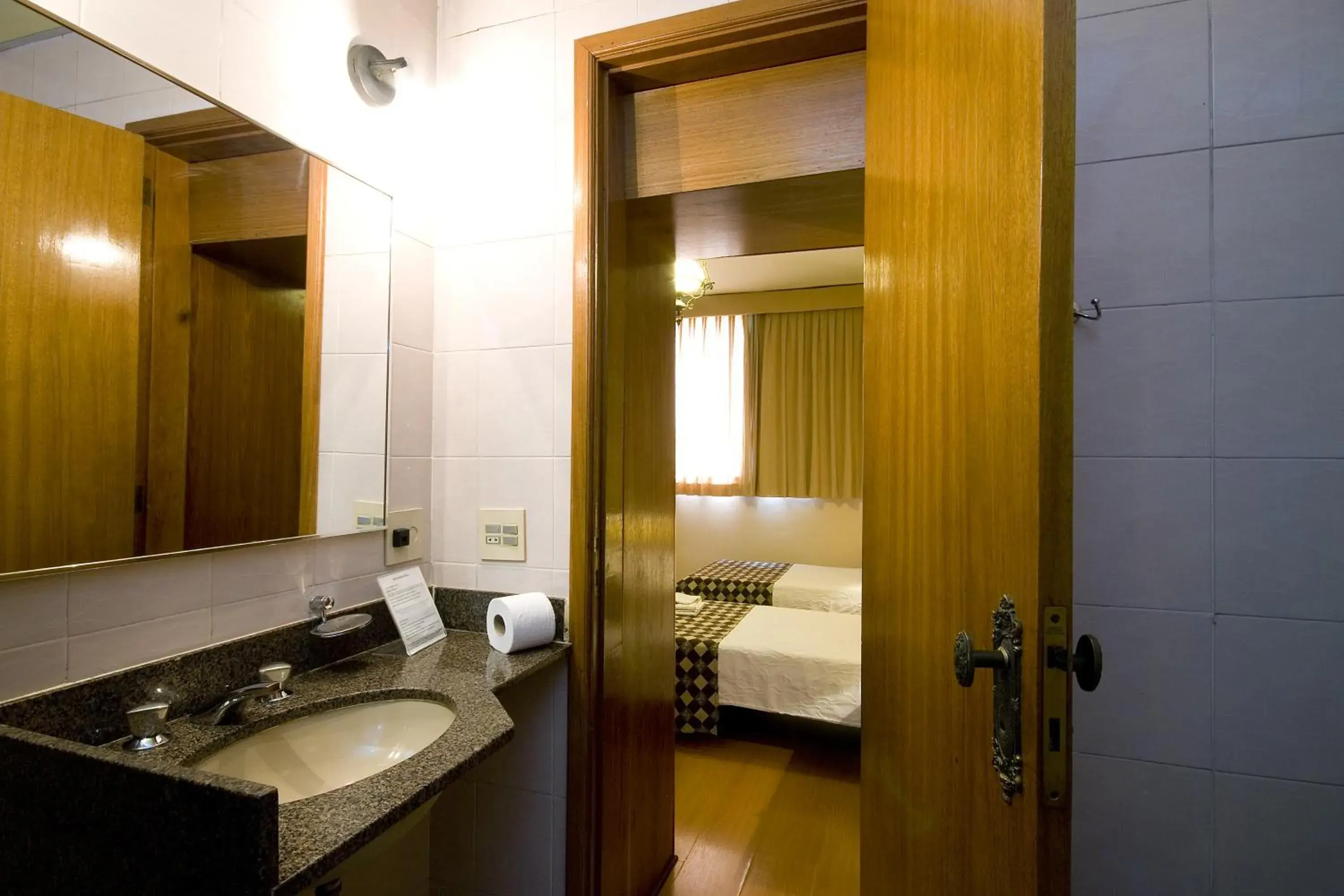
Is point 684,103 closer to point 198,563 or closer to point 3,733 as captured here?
point 198,563

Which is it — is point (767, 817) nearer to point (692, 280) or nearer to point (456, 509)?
point (456, 509)

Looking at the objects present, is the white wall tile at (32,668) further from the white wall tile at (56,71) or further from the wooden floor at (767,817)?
the wooden floor at (767,817)

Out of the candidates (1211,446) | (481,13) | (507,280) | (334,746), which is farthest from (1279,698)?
(481,13)

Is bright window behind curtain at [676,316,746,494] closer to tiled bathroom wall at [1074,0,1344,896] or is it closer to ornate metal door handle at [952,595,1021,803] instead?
tiled bathroom wall at [1074,0,1344,896]

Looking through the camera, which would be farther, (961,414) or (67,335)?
(67,335)

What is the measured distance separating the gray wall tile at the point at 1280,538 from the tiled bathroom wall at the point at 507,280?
122cm

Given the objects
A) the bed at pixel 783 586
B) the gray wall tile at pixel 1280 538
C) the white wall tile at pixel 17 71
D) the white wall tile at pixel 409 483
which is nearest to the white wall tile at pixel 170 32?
the white wall tile at pixel 17 71

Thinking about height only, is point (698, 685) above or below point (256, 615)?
below

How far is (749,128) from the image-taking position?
50.1 inches

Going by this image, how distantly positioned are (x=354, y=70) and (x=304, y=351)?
63cm

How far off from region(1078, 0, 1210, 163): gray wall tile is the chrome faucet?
1654mm

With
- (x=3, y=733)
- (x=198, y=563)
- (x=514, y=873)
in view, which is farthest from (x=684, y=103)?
(x=514, y=873)

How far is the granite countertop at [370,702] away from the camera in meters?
0.58

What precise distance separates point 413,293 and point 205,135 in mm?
471
